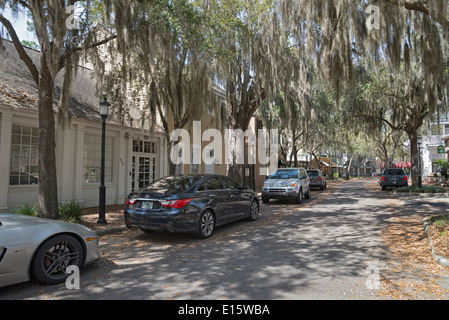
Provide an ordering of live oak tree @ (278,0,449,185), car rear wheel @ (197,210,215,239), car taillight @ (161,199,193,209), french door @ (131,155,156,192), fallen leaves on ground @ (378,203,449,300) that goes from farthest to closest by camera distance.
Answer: french door @ (131,155,156,192) → live oak tree @ (278,0,449,185) → car rear wheel @ (197,210,215,239) → car taillight @ (161,199,193,209) → fallen leaves on ground @ (378,203,449,300)

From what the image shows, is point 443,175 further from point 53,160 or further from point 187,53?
point 53,160

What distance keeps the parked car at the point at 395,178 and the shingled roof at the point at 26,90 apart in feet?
67.5

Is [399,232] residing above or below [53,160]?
below

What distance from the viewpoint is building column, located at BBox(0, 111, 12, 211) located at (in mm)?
9234

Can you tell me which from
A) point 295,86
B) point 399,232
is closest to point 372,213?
point 399,232

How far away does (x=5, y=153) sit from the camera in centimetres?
938

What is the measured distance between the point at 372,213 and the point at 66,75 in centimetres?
1164

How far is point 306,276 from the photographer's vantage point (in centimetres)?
455

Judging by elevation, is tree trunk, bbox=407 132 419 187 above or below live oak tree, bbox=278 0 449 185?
below

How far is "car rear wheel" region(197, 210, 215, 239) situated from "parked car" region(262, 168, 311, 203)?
23.0ft

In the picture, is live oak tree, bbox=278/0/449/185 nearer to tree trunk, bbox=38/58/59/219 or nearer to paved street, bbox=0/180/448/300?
paved street, bbox=0/180/448/300

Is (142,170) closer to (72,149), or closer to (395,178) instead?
(72,149)

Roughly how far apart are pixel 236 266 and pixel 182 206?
2.03 m

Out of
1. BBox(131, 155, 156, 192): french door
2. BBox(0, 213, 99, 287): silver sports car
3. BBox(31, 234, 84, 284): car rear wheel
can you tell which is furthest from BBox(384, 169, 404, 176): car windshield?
BBox(31, 234, 84, 284): car rear wheel
